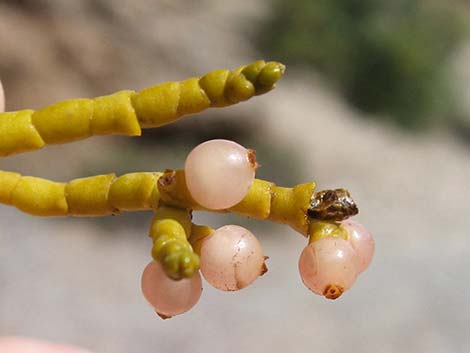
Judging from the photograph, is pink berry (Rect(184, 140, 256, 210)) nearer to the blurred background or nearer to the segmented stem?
the segmented stem

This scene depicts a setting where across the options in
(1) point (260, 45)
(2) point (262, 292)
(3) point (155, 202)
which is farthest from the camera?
(1) point (260, 45)

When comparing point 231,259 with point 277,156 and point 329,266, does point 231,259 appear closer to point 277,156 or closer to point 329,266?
point 329,266

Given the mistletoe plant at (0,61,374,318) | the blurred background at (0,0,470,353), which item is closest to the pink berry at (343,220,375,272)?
the mistletoe plant at (0,61,374,318)

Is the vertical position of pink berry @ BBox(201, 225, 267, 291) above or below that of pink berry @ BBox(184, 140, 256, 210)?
below

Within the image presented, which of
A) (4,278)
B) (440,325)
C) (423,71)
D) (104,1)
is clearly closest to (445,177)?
(423,71)

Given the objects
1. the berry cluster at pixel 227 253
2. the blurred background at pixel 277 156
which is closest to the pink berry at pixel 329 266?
the berry cluster at pixel 227 253

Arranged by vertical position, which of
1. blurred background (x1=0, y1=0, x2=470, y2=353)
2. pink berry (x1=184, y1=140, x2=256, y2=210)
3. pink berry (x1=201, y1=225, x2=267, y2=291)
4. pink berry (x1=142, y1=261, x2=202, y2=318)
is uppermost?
pink berry (x1=184, y1=140, x2=256, y2=210)

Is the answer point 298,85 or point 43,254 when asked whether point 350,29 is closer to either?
point 298,85
